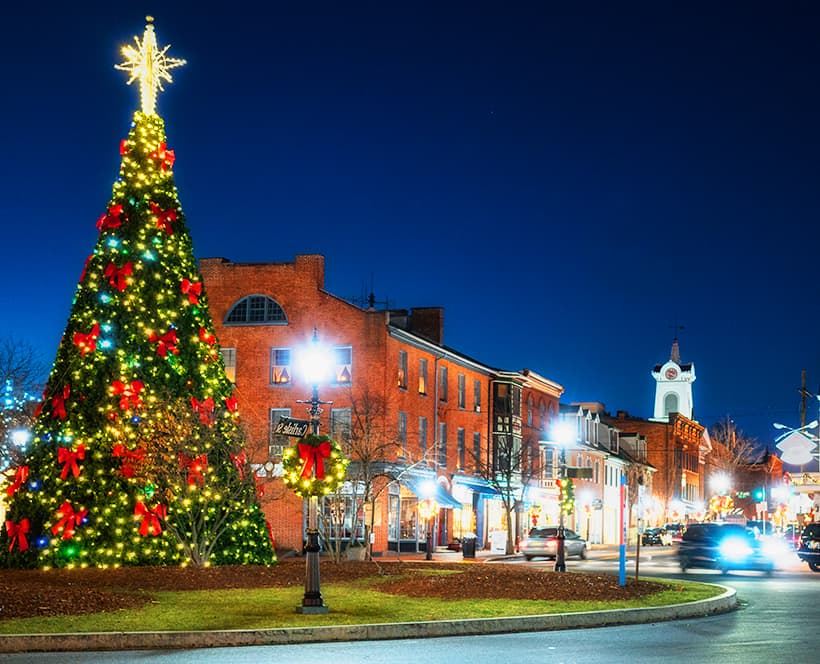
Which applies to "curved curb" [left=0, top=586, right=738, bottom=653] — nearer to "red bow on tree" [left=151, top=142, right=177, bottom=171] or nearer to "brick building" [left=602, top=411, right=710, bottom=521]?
"red bow on tree" [left=151, top=142, right=177, bottom=171]

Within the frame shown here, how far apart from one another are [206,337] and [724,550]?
17.3 meters

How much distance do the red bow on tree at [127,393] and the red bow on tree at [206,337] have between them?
88.7 inches

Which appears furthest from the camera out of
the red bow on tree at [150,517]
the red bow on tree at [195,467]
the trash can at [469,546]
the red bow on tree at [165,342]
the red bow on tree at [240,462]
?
the trash can at [469,546]

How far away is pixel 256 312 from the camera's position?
5650cm

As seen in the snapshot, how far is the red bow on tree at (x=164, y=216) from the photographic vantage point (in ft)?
96.7

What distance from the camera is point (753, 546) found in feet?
119

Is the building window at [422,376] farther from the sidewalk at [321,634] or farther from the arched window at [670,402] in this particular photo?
the arched window at [670,402]

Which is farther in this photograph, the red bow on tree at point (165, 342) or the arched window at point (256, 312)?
the arched window at point (256, 312)

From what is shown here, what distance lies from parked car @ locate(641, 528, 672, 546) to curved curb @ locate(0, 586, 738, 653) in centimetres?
5726

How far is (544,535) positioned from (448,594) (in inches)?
1207

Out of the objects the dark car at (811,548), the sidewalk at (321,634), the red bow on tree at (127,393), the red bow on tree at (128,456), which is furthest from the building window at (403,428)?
the sidewalk at (321,634)

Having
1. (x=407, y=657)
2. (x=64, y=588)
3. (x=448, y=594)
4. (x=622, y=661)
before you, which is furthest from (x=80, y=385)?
(x=622, y=661)

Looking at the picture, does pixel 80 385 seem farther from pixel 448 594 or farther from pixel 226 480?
pixel 448 594

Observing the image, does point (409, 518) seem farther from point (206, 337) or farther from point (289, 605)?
point (289, 605)
